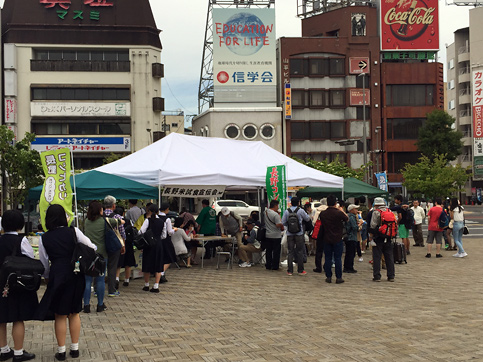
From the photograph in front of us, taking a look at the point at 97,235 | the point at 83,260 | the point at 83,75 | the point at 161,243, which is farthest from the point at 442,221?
the point at 83,75

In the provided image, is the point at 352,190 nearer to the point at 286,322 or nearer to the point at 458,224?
the point at 458,224

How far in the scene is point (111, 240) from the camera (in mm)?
9781

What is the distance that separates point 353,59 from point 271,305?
52.6 meters

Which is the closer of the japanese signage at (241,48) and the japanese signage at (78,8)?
the japanese signage at (78,8)

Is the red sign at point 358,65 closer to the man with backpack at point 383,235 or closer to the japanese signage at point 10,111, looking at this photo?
the japanese signage at point 10,111

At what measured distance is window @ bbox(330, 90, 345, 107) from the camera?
2354 inches

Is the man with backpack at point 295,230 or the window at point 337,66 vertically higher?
the window at point 337,66

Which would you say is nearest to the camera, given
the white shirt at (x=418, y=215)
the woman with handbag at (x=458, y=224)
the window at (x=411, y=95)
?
the woman with handbag at (x=458, y=224)

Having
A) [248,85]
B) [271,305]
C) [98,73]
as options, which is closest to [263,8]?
[248,85]

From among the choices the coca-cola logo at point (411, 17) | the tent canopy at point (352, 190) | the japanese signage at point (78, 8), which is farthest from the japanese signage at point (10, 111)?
the tent canopy at point (352, 190)

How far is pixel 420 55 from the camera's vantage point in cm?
6200

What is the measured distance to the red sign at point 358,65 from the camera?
59578mm

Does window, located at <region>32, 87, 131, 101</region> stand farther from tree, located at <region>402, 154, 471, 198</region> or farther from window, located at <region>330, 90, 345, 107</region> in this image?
tree, located at <region>402, 154, 471, 198</region>

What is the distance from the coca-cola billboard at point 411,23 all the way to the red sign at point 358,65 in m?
2.88
